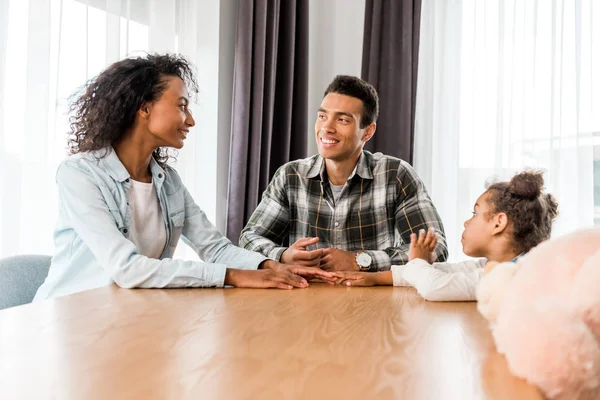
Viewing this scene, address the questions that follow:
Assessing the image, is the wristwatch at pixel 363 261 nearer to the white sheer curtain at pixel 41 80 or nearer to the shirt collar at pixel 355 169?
the shirt collar at pixel 355 169

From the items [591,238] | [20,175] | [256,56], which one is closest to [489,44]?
[256,56]

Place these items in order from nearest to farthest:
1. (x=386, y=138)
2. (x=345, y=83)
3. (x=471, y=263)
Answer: (x=471, y=263) → (x=345, y=83) → (x=386, y=138)

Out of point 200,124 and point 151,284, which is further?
point 200,124

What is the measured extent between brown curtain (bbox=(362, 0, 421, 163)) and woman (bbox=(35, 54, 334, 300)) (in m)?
1.85

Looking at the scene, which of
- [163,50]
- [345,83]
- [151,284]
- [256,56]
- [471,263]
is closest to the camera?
[151,284]

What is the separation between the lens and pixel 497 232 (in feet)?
5.49

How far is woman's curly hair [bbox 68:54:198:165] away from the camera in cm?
176

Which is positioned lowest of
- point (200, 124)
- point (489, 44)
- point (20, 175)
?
point (20, 175)

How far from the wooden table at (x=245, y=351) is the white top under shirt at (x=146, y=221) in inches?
22.0

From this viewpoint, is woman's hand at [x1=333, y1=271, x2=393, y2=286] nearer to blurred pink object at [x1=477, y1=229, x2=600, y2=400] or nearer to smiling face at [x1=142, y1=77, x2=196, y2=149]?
smiling face at [x1=142, y1=77, x2=196, y2=149]

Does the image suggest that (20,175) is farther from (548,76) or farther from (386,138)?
(548,76)

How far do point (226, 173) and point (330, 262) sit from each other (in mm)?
1535


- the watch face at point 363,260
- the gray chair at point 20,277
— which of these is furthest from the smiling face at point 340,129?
the gray chair at point 20,277

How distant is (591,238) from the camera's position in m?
0.57
